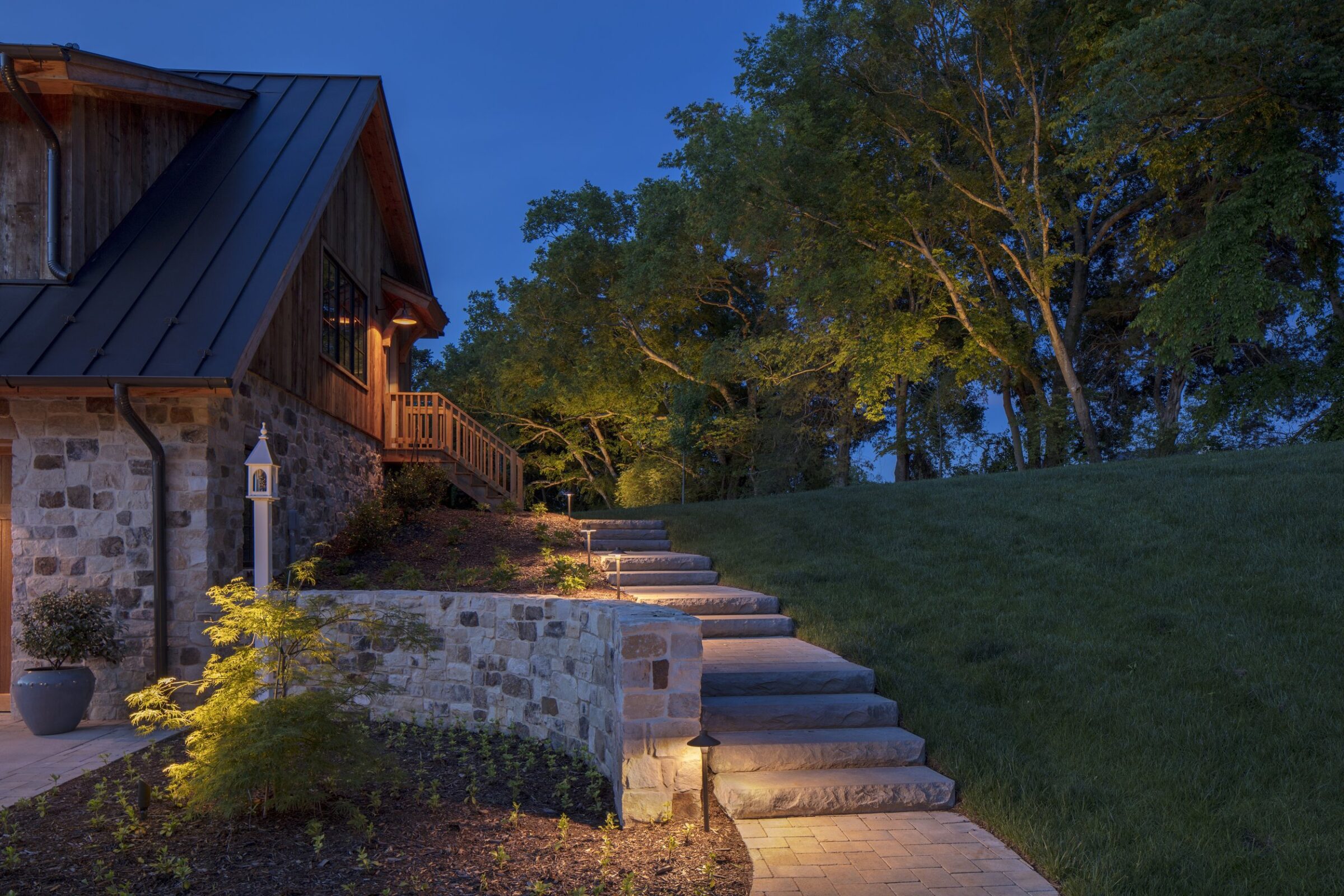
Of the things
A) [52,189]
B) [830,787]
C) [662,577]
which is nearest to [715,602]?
[662,577]

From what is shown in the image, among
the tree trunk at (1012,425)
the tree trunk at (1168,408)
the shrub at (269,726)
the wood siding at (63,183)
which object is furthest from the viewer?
the tree trunk at (1012,425)

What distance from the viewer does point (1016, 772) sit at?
450 cm

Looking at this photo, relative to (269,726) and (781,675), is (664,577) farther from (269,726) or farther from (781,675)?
(269,726)

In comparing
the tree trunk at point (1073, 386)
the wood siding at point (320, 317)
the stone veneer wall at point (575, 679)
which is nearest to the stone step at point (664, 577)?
the stone veneer wall at point (575, 679)

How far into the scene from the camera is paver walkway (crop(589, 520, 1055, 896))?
3709mm

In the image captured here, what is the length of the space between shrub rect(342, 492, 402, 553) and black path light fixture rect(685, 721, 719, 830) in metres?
6.66

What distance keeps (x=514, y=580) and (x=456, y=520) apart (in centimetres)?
361

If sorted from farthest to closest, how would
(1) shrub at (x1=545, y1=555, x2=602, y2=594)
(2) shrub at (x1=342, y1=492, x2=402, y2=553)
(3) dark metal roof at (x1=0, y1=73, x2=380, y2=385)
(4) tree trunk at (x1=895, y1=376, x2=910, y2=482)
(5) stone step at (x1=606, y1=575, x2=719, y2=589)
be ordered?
(4) tree trunk at (x1=895, y1=376, x2=910, y2=482), (2) shrub at (x1=342, y1=492, x2=402, y2=553), (5) stone step at (x1=606, y1=575, x2=719, y2=589), (1) shrub at (x1=545, y1=555, x2=602, y2=594), (3) dark metal roof at (x1=0, y1=73, x2=380, y2=385)

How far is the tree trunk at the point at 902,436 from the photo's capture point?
2047cm

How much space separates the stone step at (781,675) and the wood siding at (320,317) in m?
5.15

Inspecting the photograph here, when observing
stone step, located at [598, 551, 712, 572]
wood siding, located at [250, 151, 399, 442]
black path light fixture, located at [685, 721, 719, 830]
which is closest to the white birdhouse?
wood siding, located at [250, 151, 399, 442]

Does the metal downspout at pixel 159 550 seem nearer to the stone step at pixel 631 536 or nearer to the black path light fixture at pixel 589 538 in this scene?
the black path light fixture at pixel 589 538

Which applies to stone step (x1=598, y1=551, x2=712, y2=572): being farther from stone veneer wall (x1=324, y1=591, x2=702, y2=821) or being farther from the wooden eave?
the wooden eave

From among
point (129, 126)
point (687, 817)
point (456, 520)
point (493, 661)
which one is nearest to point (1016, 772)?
point (687, 817)
